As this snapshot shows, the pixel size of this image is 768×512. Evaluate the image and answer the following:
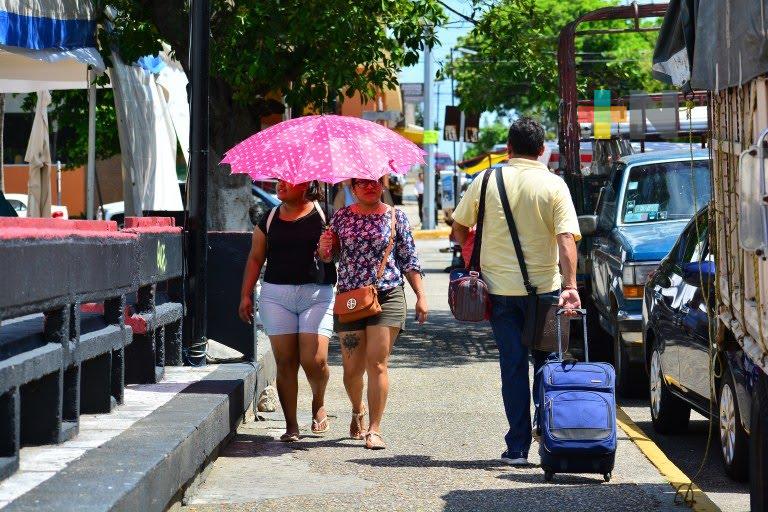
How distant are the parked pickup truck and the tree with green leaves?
274 centimetres

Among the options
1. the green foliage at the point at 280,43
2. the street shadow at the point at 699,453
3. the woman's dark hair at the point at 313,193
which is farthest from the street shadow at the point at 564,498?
the green foliage at the point at 280,43

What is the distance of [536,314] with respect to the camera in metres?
8.28

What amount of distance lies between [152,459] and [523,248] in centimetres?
295

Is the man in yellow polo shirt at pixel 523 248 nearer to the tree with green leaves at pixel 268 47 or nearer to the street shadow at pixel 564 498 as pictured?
the street shadow at pixel 564 498

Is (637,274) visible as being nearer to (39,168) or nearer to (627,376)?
(627,376)

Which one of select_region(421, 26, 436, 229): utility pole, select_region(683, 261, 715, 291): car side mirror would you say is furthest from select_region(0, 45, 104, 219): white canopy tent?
select_region(421, 26, 436, 229): utility pole

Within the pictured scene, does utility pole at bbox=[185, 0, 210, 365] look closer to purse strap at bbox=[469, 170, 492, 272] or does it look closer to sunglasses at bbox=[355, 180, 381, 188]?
sunglasses at bbox=[355, 180, 381, 188]

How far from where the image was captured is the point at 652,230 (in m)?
12.7

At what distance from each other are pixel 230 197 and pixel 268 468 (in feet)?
23.3

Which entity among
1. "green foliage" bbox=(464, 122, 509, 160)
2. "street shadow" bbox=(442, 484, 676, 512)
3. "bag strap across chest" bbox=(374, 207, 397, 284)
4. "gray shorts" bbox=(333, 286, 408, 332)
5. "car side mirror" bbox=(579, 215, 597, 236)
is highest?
"green foliage" bbox=(464, 122, 509, 160)

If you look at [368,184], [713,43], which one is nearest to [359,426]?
[368,184]

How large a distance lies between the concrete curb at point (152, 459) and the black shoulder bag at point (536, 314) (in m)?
1.84

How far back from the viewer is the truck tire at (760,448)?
20.0 ft

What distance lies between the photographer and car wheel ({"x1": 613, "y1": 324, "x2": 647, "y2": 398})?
11883 millimetres
